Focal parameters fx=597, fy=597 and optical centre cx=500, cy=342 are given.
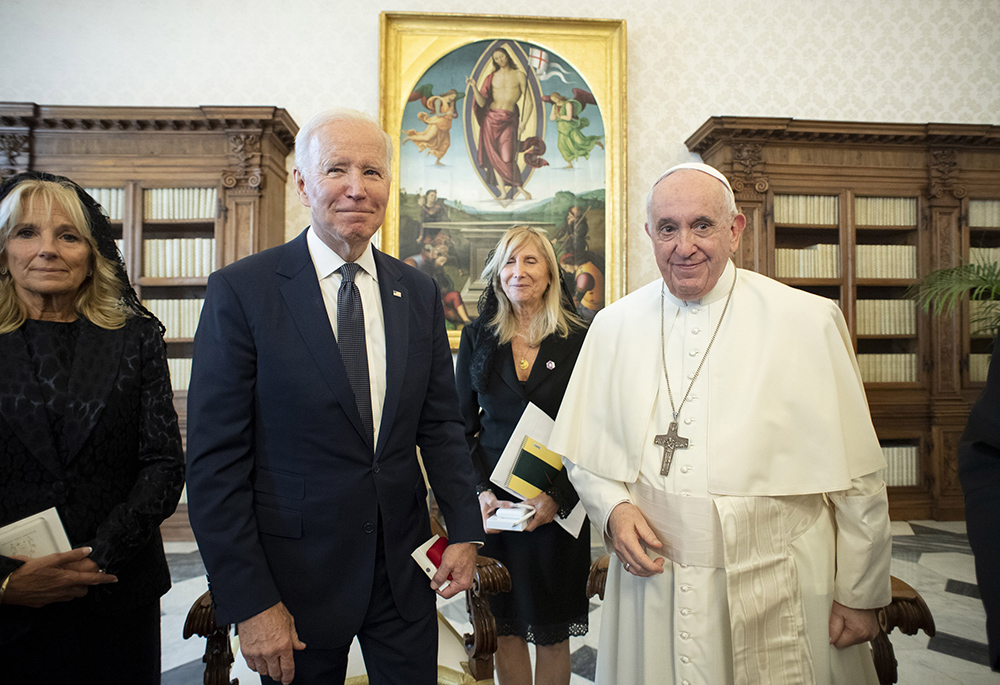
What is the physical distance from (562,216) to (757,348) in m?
4.06

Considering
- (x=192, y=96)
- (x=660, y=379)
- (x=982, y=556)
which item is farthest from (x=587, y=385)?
(x=192, y=96)

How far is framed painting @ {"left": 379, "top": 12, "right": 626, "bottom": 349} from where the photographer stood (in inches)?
216

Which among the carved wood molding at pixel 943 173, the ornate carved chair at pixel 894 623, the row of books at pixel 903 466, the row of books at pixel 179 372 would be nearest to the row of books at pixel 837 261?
the carved wood molding at pixel 943 173

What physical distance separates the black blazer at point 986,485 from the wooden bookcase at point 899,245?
4.53 m

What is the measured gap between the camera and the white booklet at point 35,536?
1.38 m

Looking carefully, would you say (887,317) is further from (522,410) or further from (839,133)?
(522,410)

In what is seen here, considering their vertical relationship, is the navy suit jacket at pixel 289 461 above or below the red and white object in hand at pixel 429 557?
above

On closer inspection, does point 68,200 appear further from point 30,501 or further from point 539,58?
point 539,58

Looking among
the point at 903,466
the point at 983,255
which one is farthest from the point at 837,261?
the point at 903,466

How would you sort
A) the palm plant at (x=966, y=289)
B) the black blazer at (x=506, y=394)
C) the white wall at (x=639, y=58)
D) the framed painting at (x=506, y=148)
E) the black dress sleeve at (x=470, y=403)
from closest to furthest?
the black blazer at (x=506, y=394), the black dress sleeve at (x=470, y=403), the palm plant at (x=966, y=289), the white wall at (x=639, y=58), the framed painting at (x=506, y=148)

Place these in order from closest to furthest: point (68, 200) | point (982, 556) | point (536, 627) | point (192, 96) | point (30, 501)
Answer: point (982, 556), point (30, 501), point (68, 200), point (536, 627), point (192, 96)

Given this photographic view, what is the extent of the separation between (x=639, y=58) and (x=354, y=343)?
5.24 meters

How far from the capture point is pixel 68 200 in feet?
5.27

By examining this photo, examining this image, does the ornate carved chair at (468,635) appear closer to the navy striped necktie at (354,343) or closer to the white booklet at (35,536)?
the white booklet at (35,536)
